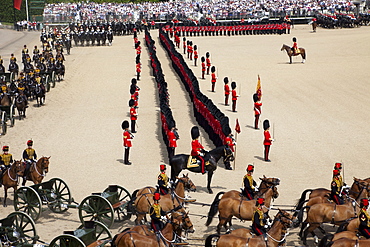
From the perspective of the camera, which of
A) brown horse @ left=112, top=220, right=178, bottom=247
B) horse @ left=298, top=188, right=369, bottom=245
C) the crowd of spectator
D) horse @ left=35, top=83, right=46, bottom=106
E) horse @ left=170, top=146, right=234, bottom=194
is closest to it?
brown horse @ left=112, top=220, right=178, bottom=247

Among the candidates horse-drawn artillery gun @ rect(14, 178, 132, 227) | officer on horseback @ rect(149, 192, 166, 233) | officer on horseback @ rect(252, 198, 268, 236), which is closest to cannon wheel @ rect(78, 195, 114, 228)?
horse-drawn artillery gun @ rect(14, 178, 132, 227)

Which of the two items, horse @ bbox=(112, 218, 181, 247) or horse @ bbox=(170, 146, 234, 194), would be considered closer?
horse @ bbox=(112, 218, 181, 247)

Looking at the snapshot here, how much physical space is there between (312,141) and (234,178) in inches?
169

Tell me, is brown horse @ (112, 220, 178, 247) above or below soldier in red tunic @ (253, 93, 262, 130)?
below

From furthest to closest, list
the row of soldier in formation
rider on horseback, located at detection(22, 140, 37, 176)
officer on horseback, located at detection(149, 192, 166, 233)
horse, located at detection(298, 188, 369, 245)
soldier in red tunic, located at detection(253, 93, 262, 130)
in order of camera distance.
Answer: soldier in red tunic, located at detection(253, 93, 262, 130) → rider on horseback, located at detection(22, 140, 37, 176) → the row of soldier in formation → horse, located at detection(298, 188, 369, 245) → officer on horseback, located at detection(149, 192, 166, 233)

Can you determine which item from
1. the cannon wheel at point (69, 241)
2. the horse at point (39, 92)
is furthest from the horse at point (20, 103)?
the cannon wheel at point (69, 241)

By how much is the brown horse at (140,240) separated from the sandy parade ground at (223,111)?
2.01m

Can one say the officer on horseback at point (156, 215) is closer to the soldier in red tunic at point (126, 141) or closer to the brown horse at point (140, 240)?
the brown horse at point (140, 240)

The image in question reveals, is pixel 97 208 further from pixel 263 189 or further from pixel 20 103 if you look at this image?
pixel 20 103

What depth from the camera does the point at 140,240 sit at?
915cm

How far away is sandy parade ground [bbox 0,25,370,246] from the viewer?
14.4m

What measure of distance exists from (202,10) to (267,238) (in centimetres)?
5049

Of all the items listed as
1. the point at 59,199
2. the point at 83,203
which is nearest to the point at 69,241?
the point at 83,203

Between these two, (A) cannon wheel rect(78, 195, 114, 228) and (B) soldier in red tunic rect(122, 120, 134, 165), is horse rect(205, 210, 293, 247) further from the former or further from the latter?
(B) soldier in red tunic rect(122, 120, 134, 165)
